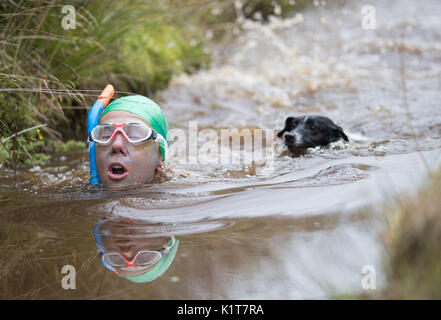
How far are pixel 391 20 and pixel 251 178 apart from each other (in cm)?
1073

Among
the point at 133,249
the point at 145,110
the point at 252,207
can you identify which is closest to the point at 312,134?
the point at 145,110

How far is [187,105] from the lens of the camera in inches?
352

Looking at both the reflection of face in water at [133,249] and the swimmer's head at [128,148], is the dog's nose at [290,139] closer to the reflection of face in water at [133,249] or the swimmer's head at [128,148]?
the swimmer's head at [128,148]

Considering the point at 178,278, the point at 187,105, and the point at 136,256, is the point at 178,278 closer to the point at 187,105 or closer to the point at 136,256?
the point at 136,256

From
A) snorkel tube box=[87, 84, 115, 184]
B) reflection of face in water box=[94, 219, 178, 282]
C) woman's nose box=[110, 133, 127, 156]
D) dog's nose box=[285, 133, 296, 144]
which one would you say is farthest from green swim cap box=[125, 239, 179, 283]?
dog's nose box=[285, 133, 296, 144]

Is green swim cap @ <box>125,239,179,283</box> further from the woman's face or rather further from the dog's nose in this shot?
the dog's nose

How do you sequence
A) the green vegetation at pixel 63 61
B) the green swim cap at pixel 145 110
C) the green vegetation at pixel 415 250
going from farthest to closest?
the green swim cap at pixel 145 110
the green vegetation at pixel 63 61
the green vegetation at pixel 415 250

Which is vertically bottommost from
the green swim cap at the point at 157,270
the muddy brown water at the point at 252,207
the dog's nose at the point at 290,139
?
the green swim cap at the point at 157,270

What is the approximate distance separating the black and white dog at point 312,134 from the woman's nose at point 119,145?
244 cm

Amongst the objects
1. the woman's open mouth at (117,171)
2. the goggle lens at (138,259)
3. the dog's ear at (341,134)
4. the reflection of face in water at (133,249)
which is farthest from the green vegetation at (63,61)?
the dog's ear at (341,134)

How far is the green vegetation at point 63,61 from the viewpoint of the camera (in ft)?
13.8

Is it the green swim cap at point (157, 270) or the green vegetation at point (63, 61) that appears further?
the green vegetation at point (63, 61)

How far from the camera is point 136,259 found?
259 cm
